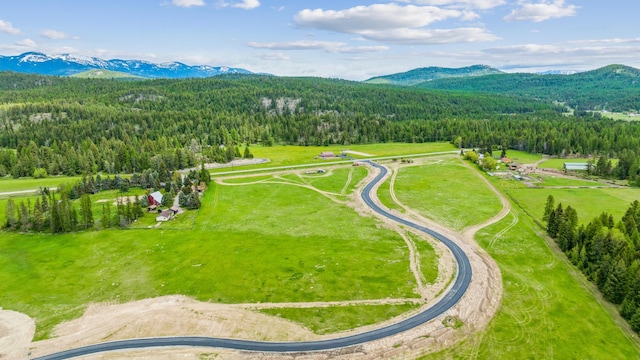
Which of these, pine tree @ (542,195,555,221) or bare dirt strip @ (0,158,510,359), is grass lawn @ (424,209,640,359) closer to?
bare dirt strip @ (0,158,510,359)

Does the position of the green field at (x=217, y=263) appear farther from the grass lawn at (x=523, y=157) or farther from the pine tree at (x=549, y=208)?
the grass lawn at (x=523, y=157)

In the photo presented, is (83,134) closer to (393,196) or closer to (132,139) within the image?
(132,139)

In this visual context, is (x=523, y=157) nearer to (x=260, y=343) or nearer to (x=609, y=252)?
(x=609, y=252)

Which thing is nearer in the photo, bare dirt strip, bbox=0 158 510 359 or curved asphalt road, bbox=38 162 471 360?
bare dirt strip, bbox=0 158 510 359

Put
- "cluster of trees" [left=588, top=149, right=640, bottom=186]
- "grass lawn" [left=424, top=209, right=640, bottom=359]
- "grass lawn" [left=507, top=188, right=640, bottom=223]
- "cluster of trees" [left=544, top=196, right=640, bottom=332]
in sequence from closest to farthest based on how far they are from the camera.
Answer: "grass lawn" [left=424, top=209, right=640, bottom=359] < "cluster of trees" [left=544, top=196, right=640, bottom=332] < "grass lawn" [left=507, top=188, right=640, bottom=223] < "cluster of trees" [left=588, top=149, right=640, bottom=186]

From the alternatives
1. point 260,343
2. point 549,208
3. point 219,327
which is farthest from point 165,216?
point 549,208

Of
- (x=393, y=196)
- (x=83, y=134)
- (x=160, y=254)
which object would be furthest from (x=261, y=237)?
(x=83, y=134)

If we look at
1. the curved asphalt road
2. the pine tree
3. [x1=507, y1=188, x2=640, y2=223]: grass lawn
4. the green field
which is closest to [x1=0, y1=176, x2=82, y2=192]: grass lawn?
the green field
